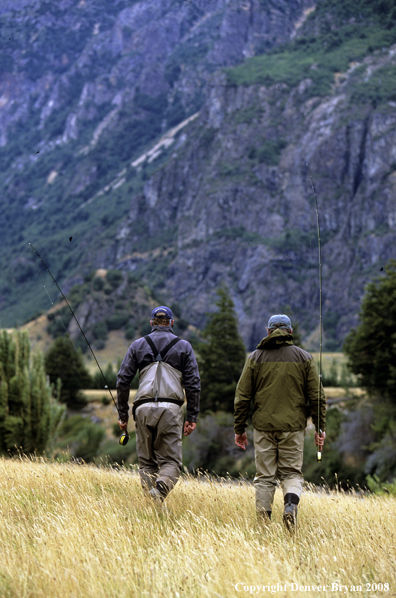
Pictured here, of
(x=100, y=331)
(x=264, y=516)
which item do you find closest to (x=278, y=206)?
(x=100, y=331)

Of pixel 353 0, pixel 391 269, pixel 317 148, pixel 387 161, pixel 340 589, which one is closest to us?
pixel 340 589

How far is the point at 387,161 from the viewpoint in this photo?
118 meters

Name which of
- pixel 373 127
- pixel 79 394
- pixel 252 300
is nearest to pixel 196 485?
pixel 79 394

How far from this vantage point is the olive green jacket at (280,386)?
538cm

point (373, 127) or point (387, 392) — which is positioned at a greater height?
point (373, 127)

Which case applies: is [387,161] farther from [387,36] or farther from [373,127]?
[387,36]

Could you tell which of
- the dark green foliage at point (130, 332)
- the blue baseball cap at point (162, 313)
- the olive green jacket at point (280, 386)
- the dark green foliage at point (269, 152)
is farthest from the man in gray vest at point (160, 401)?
the dark green foliage at point (269, 152)

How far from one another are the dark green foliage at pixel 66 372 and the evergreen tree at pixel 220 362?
1394 cm

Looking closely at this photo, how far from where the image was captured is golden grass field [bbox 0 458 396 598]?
139 inches

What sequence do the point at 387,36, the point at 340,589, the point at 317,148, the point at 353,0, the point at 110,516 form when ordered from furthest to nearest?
the point at 353,0
the point at 387,36
the point at 317,148
the point at 110,516
the point at 340,589

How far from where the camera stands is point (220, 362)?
115 feet

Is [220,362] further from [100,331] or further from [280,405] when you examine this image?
[100,331]

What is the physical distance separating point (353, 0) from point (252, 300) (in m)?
99.5

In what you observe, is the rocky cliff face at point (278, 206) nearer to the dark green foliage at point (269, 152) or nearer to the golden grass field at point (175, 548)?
the dark green foliage at point (269, 152)
